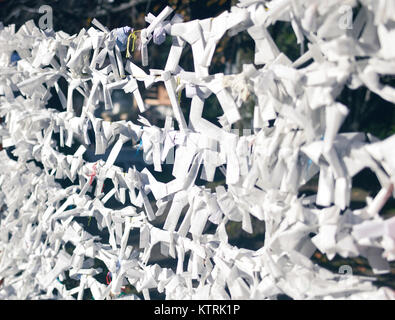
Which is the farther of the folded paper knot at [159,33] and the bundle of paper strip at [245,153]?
the folded paper knot at [159,33]

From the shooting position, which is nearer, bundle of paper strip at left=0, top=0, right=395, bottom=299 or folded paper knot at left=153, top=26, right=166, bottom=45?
bundle of paper strip at left=0, top=0, right=395, bottom=299

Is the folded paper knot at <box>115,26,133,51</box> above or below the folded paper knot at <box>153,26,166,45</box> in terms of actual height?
below

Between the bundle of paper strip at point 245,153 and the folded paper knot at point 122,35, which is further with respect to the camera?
the folded paper knot at point 122,35

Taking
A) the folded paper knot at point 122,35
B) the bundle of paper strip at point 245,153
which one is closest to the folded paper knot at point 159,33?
the bundle of paper strip at point 245,153

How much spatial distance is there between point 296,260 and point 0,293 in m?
1.14

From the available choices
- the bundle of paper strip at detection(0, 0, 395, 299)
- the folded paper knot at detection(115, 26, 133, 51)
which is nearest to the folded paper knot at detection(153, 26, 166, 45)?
the bundle of paper strip at detection(0, 0, 395, 299)

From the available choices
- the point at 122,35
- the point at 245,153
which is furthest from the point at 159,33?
the point at 245,153

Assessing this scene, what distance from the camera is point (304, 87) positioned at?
0.64m

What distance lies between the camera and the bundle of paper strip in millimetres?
589

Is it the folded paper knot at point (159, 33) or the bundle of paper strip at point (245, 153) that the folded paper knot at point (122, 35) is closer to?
the bundle of paper strip at point (245, 153)

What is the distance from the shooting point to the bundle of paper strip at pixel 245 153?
59cm

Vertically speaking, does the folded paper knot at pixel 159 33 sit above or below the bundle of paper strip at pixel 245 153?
above

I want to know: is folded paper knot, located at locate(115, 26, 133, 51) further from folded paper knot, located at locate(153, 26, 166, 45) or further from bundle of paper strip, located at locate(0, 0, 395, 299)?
folded paper knot, located at locate(153, 26, 166, 45)

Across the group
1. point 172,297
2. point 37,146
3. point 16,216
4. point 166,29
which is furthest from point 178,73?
point 16,216
